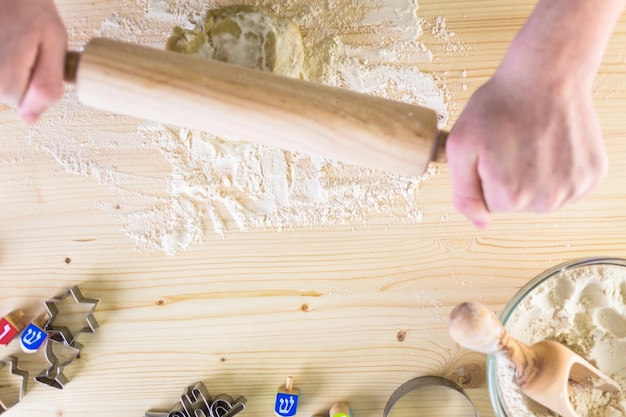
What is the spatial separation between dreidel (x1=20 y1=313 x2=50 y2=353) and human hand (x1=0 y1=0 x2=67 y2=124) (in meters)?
0.42

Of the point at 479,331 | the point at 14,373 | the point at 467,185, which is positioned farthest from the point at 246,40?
the point at 14,373

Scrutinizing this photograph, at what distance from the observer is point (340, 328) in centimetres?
91

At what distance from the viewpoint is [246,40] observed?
0.83 metres

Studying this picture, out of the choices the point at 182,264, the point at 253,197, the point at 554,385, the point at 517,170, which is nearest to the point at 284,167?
the point at 253,197

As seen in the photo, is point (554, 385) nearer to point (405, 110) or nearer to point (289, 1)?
point (405, 110)

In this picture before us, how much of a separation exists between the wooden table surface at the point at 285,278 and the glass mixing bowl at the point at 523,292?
108 millimetres

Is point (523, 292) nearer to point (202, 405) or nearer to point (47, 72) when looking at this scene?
point (202, 405)

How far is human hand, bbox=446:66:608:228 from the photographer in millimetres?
609

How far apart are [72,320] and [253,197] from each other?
38cm

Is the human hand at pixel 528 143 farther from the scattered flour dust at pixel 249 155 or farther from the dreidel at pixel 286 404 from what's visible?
the dreidel at pixel 286 404

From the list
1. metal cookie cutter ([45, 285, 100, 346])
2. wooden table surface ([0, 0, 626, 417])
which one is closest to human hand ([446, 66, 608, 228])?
wooden table surface ([0, 0, 626, 417])

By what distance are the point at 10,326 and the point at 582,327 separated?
0.93 m

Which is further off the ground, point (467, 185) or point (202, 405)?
point (467, 185)

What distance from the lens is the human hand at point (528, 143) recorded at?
61cm
